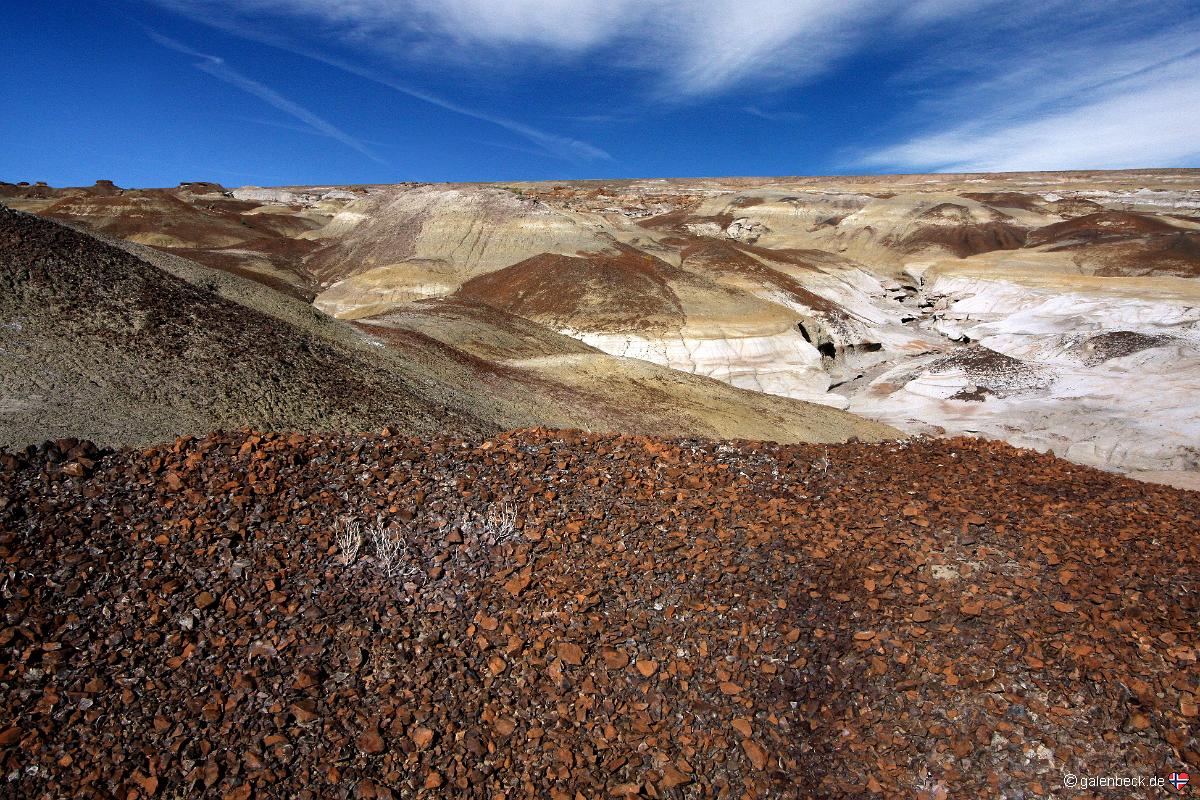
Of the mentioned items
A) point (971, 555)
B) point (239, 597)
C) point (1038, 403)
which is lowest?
point (1038, 403)

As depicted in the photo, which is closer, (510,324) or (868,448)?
(868,448)

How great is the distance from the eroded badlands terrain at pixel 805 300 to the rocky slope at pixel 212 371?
949 millimetres

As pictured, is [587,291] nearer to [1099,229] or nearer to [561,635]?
[561,635]

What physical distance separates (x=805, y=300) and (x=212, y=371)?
3516cm

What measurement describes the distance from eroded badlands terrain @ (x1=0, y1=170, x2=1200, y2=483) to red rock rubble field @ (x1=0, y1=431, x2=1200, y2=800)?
11427 millimetres

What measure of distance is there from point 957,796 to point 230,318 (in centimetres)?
1475

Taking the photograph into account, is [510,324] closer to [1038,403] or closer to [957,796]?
[1038,403]

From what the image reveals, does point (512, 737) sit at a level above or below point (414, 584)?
below

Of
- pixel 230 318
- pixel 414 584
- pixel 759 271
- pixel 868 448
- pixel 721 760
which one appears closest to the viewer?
pixel 721 760

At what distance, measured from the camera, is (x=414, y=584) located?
5332mm

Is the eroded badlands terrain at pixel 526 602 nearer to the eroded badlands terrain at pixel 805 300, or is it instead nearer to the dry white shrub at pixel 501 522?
the dry white shrub at pixel 501 522

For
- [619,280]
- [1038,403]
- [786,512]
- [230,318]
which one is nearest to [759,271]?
[619,280]

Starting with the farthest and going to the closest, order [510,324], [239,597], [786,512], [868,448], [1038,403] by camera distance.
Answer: [510,324], [1038,403], [868,448], [786,512], [239,597]

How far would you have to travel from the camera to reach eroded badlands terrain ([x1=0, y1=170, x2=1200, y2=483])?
24.7 metres
